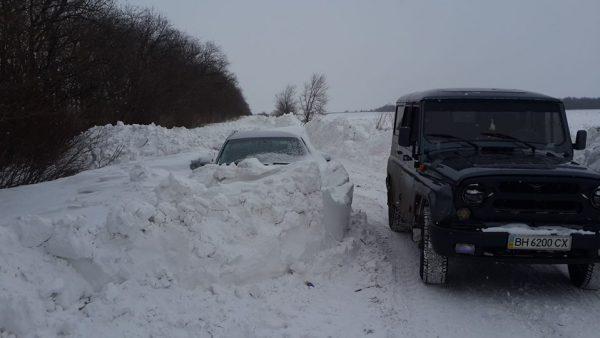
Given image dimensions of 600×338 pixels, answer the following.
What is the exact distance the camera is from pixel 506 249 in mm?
4809

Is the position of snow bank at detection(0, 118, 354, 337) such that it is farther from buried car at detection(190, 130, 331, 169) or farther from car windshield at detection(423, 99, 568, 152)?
car windshield at detection(423, 99, 568, 152)

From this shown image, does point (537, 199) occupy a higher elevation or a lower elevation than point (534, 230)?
higher

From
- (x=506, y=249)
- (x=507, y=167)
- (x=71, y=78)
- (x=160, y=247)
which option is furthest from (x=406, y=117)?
(x=71, y=78)

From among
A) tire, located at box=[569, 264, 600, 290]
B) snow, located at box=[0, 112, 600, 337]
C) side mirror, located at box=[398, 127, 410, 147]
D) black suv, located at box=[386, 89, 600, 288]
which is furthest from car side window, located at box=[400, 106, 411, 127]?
tire, located at box=[569, 264, 600, 290]

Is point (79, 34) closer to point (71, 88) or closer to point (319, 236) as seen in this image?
point (71, 88)

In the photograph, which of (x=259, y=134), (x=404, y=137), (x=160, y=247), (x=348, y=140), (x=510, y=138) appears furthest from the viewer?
(x=348, y=140)

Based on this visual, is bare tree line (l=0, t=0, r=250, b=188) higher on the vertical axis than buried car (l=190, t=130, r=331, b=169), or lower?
higher

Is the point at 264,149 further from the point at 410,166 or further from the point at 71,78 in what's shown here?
the point at 71,78

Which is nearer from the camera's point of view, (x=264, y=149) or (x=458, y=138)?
(x=458, y=138)

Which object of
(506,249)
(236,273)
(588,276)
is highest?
(506,249)

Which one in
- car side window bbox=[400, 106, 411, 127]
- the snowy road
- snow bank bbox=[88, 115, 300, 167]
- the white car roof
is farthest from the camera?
snow bank bbox=[88, 115, 300, 167]

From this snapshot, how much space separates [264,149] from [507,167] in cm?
413

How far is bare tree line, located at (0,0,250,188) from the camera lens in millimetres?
8742

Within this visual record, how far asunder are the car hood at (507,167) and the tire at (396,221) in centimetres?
199
